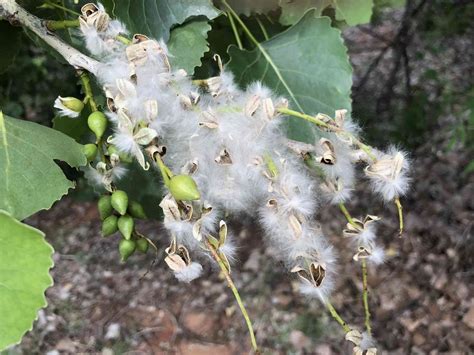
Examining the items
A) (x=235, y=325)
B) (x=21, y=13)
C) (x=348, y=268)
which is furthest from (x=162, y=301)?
(x=21, y=13)

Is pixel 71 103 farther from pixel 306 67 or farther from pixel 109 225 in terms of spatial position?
pixel 306 67

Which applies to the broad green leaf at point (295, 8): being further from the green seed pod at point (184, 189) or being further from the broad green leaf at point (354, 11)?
the green seed pod at point (184, 189)

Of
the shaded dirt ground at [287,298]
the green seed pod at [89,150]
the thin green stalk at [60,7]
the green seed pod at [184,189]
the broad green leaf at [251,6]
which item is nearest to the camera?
the green seed pod at [184,189]

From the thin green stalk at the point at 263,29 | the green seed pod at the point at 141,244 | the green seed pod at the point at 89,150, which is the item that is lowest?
the green seed pod at the point at 141,244

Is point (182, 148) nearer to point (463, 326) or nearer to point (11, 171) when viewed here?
point (11, 171)

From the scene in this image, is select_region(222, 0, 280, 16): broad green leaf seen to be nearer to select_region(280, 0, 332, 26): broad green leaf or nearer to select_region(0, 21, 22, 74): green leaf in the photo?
select_region(280, 0, 332, 26): broad green leaf

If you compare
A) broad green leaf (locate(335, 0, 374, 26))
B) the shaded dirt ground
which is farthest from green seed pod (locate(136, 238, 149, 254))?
the shaded dirt ground

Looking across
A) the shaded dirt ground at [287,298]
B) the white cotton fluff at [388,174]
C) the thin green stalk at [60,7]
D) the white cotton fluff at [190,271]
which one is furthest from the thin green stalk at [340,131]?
the shaded dirt ground at [287,298]
